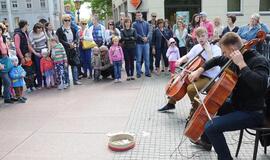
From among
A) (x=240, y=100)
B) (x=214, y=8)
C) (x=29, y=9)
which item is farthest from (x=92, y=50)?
(x=29, y=9)

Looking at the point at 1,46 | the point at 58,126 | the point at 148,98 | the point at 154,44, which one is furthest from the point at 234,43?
the point at 154,44

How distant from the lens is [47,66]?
28.8ft

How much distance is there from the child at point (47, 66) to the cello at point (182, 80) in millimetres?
4393

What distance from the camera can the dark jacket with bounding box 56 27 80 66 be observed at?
9164 mm

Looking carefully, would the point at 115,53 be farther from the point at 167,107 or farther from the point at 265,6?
the point at 265,6

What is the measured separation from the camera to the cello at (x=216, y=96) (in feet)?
11.0

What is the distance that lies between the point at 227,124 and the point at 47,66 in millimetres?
6248

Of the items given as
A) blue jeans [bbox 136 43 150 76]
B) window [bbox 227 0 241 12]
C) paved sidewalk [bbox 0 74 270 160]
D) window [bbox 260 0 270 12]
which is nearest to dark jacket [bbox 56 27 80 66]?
paved sidewalk [bbox 0 74 270 160]

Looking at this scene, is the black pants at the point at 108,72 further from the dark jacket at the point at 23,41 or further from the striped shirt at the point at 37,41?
the dark jacket at the point at 23,41

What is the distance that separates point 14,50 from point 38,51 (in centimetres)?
77

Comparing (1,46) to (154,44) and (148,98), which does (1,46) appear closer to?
(148,98)

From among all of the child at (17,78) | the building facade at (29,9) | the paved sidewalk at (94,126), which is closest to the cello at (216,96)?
the paved sidewalk at (94,126)

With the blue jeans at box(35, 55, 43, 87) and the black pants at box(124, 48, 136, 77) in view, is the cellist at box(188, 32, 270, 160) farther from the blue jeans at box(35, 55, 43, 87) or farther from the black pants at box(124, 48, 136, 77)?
the blue jeans at box(35, 55, 43, 87)

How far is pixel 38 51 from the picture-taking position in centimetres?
890
